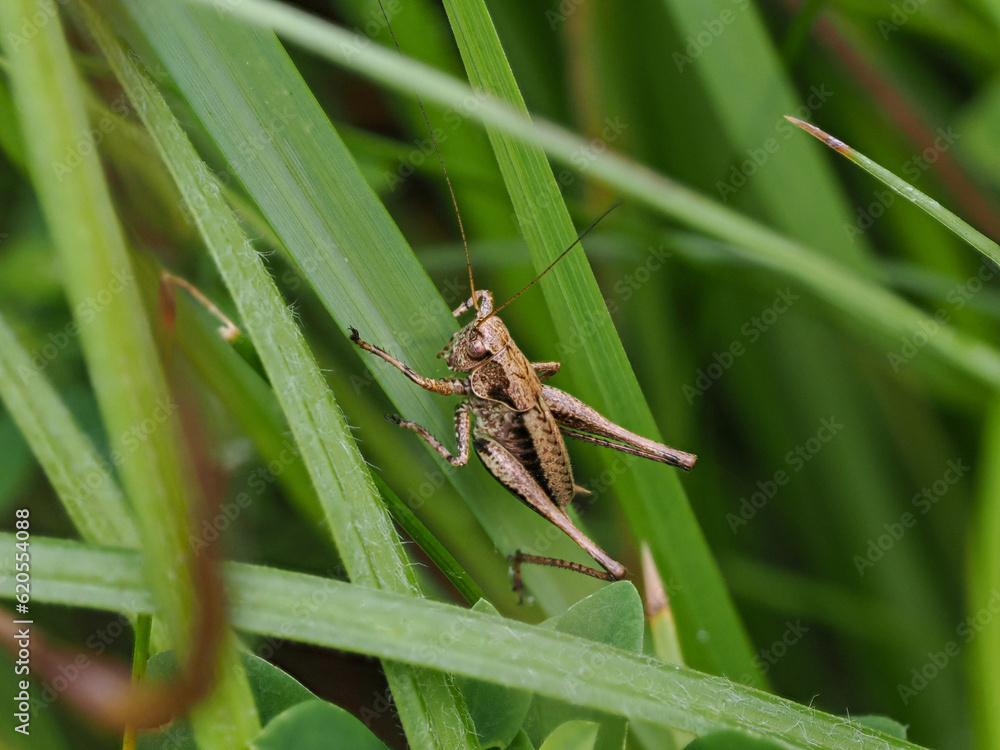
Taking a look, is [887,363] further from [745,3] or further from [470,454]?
[470,454]

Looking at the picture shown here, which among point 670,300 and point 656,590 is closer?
point 656,590

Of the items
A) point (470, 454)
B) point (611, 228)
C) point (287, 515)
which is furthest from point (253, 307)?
point (611, 228)

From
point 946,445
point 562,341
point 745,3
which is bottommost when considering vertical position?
point 562,341

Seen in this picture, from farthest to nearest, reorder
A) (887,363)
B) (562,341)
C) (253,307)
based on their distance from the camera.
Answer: (887,363)
(562,341)
(253,307)

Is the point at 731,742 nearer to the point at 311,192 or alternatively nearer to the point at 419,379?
the point at 419,379
